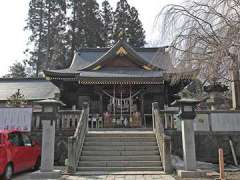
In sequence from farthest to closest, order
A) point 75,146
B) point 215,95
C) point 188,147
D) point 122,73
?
1. point 122,73
2. point 215,95
3. point 75,146
4. point 188,147

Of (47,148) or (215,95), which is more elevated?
(215,95)

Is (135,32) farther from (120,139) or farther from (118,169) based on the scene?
(118,169)

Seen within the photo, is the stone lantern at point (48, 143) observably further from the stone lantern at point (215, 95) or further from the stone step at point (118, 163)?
the stone lantern at point (215, 95)

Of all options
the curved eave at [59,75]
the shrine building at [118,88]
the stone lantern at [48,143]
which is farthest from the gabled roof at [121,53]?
the stone lantern at [48,143]

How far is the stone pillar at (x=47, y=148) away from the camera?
32.1 feet

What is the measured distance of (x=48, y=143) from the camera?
10008 mm

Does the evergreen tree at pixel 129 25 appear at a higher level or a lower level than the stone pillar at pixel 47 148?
higher

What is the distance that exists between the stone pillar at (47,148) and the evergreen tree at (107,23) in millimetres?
38358

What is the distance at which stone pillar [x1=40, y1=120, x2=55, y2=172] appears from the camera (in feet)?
32.1

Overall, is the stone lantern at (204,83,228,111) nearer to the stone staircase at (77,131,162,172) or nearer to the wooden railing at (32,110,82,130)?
the stone staircase at (77,131,162,172)

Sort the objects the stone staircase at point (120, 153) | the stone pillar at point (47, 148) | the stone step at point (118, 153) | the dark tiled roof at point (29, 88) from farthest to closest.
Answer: the dark tiled roof at point (29, 88), the stone step at point (118, 153), the stone staircase at point (120, 153), the stone pillar at point (47, 148)

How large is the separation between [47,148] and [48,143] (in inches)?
6.9

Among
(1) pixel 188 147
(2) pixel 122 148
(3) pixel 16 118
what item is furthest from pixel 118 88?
(1) pixel 188 147

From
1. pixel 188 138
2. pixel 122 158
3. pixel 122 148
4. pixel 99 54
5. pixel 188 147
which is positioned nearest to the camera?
pixel 188 147
